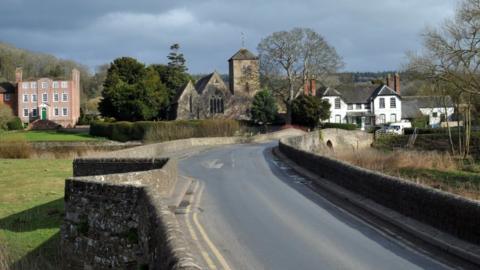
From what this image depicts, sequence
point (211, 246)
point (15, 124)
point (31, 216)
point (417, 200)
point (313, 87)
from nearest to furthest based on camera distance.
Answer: point (211, 246), point (417, 200), point (31, 216), point (313, 87), point (15, 124)

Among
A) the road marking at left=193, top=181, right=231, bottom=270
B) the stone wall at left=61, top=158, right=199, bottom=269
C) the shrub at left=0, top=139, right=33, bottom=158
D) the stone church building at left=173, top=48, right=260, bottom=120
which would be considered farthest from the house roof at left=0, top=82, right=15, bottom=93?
the road marking at left=193, top=181, right=231, bottom=270

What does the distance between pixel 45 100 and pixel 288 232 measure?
111088mm

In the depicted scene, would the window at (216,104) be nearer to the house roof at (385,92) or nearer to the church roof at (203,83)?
the church roof at (203,83)

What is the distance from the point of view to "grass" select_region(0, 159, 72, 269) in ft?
51.8

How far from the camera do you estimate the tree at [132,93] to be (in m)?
87.9

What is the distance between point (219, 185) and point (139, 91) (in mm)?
66572

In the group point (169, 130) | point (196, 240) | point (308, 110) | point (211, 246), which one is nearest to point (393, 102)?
point (308, 110)

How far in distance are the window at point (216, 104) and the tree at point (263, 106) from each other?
890cm

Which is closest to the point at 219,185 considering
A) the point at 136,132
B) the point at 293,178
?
the point at 293,178

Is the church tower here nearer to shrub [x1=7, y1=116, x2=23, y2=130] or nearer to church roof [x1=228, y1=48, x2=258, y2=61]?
church roof [x1=228, y1=48, x2=258, y2=61]

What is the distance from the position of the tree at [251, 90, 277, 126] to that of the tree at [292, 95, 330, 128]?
4509 millimetres

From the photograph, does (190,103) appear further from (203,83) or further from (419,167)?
(419,167)

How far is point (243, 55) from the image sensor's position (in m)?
96.6

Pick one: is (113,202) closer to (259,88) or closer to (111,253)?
(111,253)
